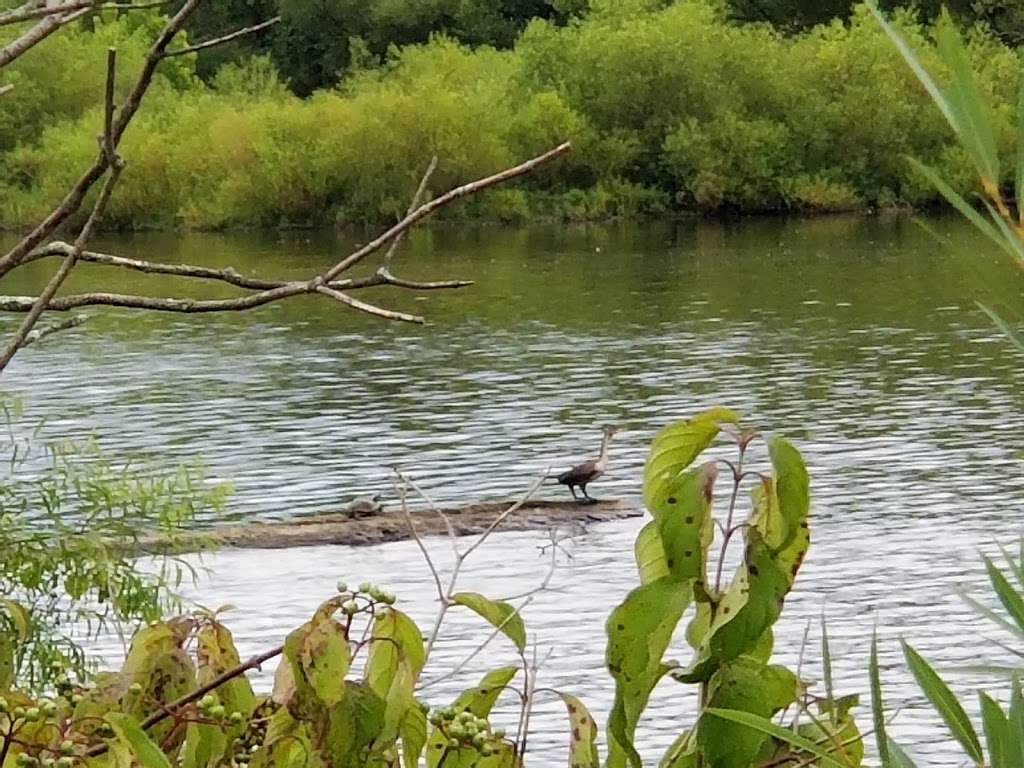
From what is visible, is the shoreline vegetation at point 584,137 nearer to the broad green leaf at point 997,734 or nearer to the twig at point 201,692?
the twig at point 201,692

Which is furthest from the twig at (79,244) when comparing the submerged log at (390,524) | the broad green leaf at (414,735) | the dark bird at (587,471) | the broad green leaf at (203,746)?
the dark bird at (587,471)

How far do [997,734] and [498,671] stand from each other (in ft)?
2.27

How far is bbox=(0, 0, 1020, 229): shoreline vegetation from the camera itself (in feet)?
212

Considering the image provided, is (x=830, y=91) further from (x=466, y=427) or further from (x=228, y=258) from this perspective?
(x=466, y=427)

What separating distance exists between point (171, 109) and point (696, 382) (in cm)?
4718

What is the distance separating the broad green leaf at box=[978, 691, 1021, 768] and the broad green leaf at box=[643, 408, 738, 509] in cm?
42

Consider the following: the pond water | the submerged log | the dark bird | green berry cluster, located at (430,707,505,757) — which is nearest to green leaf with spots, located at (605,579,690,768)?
green berry cluster, located at (430,707,505,757)

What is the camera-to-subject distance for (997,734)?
1.53 meters

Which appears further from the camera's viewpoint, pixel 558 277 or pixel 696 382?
pixel 558 277

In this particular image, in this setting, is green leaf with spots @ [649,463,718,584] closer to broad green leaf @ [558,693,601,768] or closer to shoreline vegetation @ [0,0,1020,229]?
broad green leaf @ [558,693,601,768]

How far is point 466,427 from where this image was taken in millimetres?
26250

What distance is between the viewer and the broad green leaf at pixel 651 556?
1.92 m

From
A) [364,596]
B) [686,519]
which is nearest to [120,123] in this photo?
[364,596]

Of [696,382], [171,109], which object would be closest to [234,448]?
[696,382]
